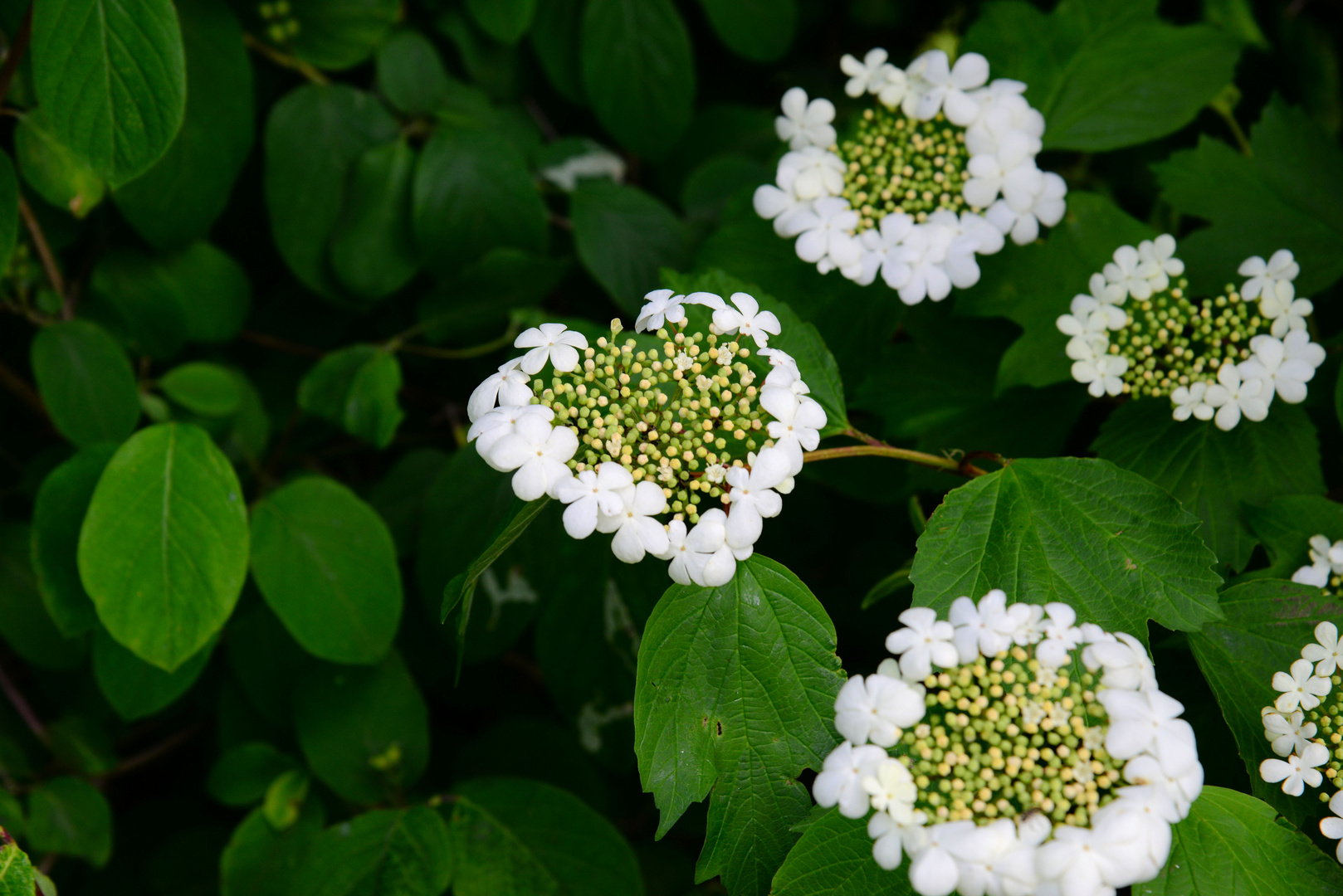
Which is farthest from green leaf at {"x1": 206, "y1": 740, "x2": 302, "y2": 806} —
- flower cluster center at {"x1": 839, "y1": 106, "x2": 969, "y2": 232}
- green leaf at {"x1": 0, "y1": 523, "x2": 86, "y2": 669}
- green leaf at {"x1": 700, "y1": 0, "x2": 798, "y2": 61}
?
green leaf at {"x1": 700, "y1": 0, "x2": 798, "y2": 61}

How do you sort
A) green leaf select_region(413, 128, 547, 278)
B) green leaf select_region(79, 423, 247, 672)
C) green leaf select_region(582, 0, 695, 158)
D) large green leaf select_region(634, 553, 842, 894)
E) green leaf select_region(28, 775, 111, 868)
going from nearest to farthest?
large green leaf select_region(634, 553, 842, 894) < green leaf select_region(79, 423, 247, 672) < green leaf select_region(28, 775, 111, 868) < green leaf select_region(413, 128, 547, 278) < green leaf select_region(582, 0, 695, 158)

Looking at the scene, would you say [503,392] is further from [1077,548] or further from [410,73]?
[410,73]

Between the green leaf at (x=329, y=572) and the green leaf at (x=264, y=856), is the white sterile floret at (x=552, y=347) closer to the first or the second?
the green leaf at (x=329, y=572)

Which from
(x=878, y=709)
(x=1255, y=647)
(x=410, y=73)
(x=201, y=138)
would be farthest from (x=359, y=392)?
(x=1255, y=647)

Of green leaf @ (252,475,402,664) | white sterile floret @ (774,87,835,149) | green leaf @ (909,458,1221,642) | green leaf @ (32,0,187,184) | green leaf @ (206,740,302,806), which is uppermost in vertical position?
green leaf @ (32,0,187,184)

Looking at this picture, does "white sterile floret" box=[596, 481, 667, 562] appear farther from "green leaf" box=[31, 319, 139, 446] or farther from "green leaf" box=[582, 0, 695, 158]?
"green leaf" box=[582, 0, 695, 158]

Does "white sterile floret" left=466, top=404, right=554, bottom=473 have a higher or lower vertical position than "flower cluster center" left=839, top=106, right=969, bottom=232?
lower

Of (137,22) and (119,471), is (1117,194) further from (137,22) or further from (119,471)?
(119,471)
